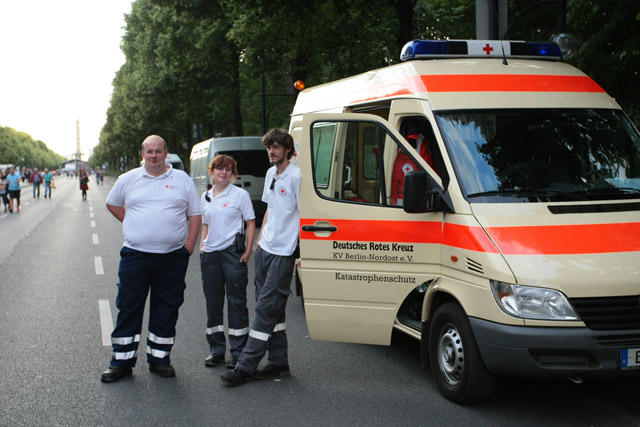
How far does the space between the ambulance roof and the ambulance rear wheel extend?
4.96 ft

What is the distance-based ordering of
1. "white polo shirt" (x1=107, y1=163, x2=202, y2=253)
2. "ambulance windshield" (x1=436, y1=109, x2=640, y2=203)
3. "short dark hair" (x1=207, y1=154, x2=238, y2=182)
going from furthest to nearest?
1. "short dark hair" (x1=207, y1=154, x2=238, y2=182)
2. "white polo shirt" (x1=107, y1=163, x2=202, y2=253)
3. "ambulance windshield" (x1=436, y1=109, x2=640, y2=203)

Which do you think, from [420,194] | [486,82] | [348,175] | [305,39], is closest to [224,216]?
[348,175]

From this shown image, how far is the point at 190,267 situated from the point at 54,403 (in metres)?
7.11

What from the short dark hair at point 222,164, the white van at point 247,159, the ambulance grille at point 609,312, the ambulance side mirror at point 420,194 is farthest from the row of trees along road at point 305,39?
the short dark hair at point 222,164

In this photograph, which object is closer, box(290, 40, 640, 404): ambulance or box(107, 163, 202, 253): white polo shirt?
box(290, 40, 640, 404): ambulance

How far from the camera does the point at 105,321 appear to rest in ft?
25.5

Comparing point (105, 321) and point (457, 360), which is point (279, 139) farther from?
point (105, 321)

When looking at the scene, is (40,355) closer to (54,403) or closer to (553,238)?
(54,403)

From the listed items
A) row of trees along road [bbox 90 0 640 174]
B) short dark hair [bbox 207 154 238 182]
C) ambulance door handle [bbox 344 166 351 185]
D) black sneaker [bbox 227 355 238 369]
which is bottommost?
black sneaker [bbox 227 355 238 369]

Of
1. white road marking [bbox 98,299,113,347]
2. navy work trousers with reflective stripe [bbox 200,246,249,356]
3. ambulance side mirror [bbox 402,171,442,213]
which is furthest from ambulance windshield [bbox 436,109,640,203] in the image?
white road marking [bbox 98,299,113,347]

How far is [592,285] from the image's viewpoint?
4.27 m

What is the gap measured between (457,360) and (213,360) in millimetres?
2078

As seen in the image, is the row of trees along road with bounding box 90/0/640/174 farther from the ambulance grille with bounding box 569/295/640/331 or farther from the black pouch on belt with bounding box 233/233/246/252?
the black pouch on belt with bounding box 233/233/246/252

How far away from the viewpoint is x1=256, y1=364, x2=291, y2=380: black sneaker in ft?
18.3
